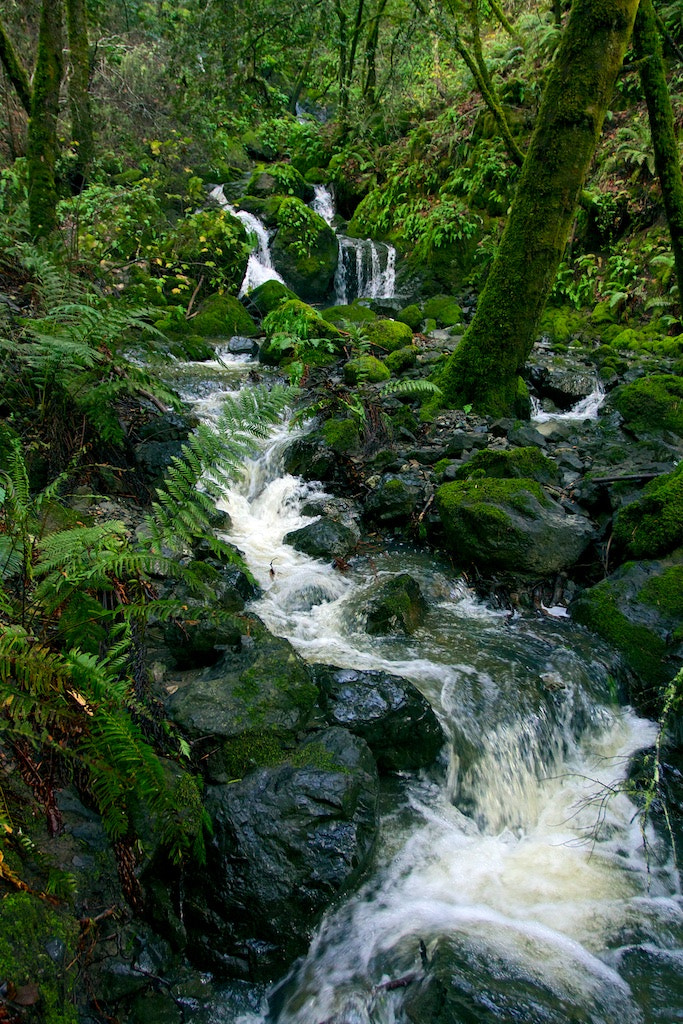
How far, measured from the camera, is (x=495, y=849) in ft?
10.7

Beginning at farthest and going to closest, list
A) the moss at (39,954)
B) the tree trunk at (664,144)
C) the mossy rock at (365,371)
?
the mossy rock at (365,371) < the tree trunk at (664,144) < the moss at (39,954)

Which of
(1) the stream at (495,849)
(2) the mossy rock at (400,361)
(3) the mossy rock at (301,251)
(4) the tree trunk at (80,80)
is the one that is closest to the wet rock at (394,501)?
(1) the stream at (495,849)

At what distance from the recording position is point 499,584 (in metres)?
5.04

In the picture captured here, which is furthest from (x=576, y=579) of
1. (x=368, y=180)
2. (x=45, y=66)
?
(x=368, y=180)

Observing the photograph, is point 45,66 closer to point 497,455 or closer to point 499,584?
point 497,455

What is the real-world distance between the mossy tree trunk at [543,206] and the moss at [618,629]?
130 inches

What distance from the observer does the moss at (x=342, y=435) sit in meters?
6.79

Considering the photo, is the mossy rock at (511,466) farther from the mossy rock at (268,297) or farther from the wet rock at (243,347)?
the mossy rock at (268,297)

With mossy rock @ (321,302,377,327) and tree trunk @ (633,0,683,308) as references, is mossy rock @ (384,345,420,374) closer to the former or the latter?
mossy rock @ (321,302,377,327)

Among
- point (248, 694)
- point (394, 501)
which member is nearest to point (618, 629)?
point (394, 501)

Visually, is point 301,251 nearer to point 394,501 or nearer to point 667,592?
point 394,501

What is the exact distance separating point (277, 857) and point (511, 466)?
4307 millimetres

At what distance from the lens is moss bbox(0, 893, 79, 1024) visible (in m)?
1.76

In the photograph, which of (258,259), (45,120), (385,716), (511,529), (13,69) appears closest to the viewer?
(385,716)
